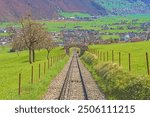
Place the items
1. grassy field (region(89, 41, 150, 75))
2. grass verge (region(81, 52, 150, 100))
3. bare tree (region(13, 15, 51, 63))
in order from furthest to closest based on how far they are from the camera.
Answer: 1. bare tree (region(13, 15, 51, 63))
2. grassy field (region(89, 41, 150, 75))
3. grass verge (region(81, 52, 150, 100))

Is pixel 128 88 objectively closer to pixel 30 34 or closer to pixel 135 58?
pixel 135 58

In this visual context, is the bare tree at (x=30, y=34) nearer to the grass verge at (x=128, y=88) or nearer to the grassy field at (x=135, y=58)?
the grassy field at (x=135, y=58)

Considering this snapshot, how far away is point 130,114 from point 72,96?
60.6 ft

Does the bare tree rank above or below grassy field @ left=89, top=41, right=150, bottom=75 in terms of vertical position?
above

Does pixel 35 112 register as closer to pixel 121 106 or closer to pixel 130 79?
pixel 121 106

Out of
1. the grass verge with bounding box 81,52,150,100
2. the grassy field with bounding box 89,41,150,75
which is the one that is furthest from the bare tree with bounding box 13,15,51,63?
the grass verge with bounding box 81,52,150,100

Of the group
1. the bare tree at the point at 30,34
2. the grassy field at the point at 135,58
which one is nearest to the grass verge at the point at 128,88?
the grassy field at the point at 135,58

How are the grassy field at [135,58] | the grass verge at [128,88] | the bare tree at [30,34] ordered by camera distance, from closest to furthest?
the grass verge at [128,88] < the grassy field at [135,58] < the bare tree at [30,34]

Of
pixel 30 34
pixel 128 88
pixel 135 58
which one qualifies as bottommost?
pixel 135 58

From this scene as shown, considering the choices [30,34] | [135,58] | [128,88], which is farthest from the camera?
[30,34]

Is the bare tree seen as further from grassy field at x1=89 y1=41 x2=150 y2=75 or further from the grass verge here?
the grass verge

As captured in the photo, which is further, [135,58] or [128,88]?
[135,58]

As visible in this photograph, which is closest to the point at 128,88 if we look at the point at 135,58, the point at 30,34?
the point at 135,58

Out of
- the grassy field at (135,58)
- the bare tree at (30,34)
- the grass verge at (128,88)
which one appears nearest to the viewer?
the grass verge at (128,88)
